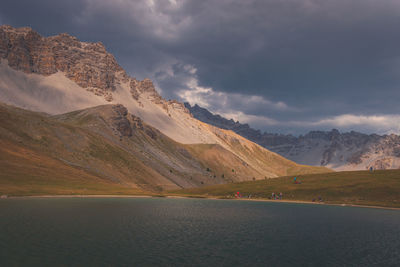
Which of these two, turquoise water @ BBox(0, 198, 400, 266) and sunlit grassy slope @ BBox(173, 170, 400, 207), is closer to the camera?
turquoise water @ BBox(0, 198, 400, 266)

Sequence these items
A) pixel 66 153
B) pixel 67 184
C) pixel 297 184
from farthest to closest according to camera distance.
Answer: pixel 66 153, pixel 297 184, pixel 67 184

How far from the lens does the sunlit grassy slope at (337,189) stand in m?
112

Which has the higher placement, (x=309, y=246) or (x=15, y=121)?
(x=15, y=121)

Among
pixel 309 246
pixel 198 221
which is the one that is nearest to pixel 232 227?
pixel 198 221

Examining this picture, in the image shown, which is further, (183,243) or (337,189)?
(337,189)

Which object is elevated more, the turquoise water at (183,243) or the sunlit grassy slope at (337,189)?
the sunlit grassy slope at (337,189)

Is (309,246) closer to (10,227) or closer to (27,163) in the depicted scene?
(10,227)

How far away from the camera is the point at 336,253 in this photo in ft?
120

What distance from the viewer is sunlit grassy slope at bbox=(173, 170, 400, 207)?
367 feet

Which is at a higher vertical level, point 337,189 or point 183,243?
point 337,189

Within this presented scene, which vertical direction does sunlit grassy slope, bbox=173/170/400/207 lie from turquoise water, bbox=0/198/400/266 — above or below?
above

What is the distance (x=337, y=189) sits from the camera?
12631 cm

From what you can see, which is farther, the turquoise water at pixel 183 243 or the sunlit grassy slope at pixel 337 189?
the sunlit grassy slope at pixel 337 189

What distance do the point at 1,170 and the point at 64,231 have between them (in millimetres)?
93573
